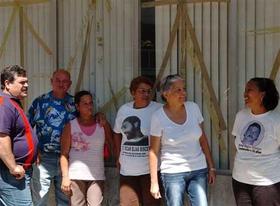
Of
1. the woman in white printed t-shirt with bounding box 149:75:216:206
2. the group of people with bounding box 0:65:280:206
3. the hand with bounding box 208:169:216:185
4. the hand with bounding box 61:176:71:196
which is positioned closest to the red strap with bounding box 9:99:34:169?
the group of people with bounding box 0:65:280:206

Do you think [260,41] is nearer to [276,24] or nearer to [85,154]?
[276,24]

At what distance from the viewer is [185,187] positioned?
4.98 meters

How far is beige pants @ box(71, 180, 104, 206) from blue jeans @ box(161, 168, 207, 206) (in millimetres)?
881

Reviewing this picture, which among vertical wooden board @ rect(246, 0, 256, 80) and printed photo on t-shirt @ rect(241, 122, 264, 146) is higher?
vertical wooden board @ rect(246, 0, 256, 80)

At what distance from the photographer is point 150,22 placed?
19.6 ft

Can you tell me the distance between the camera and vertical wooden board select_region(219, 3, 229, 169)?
18.2 feet

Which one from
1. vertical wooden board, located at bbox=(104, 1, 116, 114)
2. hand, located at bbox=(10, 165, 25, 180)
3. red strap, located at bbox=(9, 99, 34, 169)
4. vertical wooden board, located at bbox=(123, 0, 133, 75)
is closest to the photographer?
hand, located at bbox=(10, 165, 25, 180)

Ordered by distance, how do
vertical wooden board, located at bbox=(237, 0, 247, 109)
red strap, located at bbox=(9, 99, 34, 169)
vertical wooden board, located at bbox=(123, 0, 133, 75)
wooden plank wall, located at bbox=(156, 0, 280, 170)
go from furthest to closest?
vertical wooden board, located at bbox=(123, 0, 133, 75), vertical wooden board, located at bbox=(237, 0, 247, 109), wooden plank wall, located at bbox=(156, 0, 280, 170), red strap, located at bbox=(9, 99, 34, 169)

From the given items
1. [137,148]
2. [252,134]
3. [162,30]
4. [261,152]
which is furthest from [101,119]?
[261,152]

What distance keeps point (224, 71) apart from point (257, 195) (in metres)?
1.36

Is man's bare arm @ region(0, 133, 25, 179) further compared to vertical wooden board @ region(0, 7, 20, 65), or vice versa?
vertical wooden board @ region(0, 7, 20, 65)

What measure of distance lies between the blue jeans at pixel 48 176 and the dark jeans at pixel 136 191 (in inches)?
31.8

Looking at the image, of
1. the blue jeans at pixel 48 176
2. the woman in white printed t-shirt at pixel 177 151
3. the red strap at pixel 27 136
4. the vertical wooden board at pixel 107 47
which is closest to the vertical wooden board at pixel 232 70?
the woman in white printed t-shirt at pixel 177 151

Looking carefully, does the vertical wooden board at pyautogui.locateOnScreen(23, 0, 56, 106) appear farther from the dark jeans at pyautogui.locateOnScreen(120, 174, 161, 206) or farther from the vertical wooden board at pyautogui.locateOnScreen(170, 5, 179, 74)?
the dark jeans at pyautogui.locateOnScreen(120, 174, 161, 206)
